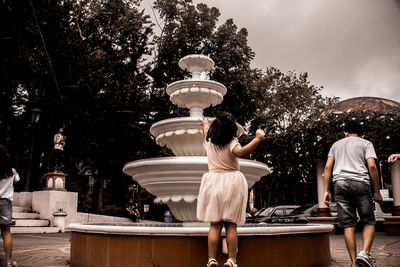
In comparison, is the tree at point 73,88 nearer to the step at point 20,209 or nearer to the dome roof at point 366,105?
the step at point 20,209

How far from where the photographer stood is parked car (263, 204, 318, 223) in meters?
15.1

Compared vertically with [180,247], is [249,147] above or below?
above

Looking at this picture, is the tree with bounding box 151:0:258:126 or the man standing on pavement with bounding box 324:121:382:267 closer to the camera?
the man standing on pavement with bounding box 324:121:382:267

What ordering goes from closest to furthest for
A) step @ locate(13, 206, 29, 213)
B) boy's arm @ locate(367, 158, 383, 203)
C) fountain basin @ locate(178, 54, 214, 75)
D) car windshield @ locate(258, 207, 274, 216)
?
boy's arm @ locate(367, 158, 383, 203) → fountain basin @ locate(178, 54, 214, 75) → step @ locate(13, 206, 29, 213) → car windshield @ locate(258, 207, 274, 216)

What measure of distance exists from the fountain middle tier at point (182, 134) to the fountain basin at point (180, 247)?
6.06ft

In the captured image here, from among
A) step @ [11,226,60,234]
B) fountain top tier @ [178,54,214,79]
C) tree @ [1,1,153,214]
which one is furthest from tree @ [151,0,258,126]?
fountain top tier @ [178,54,214,79]

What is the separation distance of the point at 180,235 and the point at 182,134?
6.71ft

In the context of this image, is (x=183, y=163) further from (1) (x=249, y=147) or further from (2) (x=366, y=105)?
(2) (x=366, y=105)

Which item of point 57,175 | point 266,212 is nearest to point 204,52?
point 266,212

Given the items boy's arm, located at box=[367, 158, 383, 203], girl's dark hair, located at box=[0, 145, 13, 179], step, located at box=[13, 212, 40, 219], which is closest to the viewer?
boy's arm, located at box=[367, 158, 383, 203]

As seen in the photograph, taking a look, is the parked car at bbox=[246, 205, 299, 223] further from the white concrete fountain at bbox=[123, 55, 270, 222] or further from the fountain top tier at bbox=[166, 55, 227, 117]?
the white concrete fountain at bbox=[123, 55, 270, 222]

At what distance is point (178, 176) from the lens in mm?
4984

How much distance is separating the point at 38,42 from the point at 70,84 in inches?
92.8

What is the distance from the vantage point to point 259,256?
3693mm
